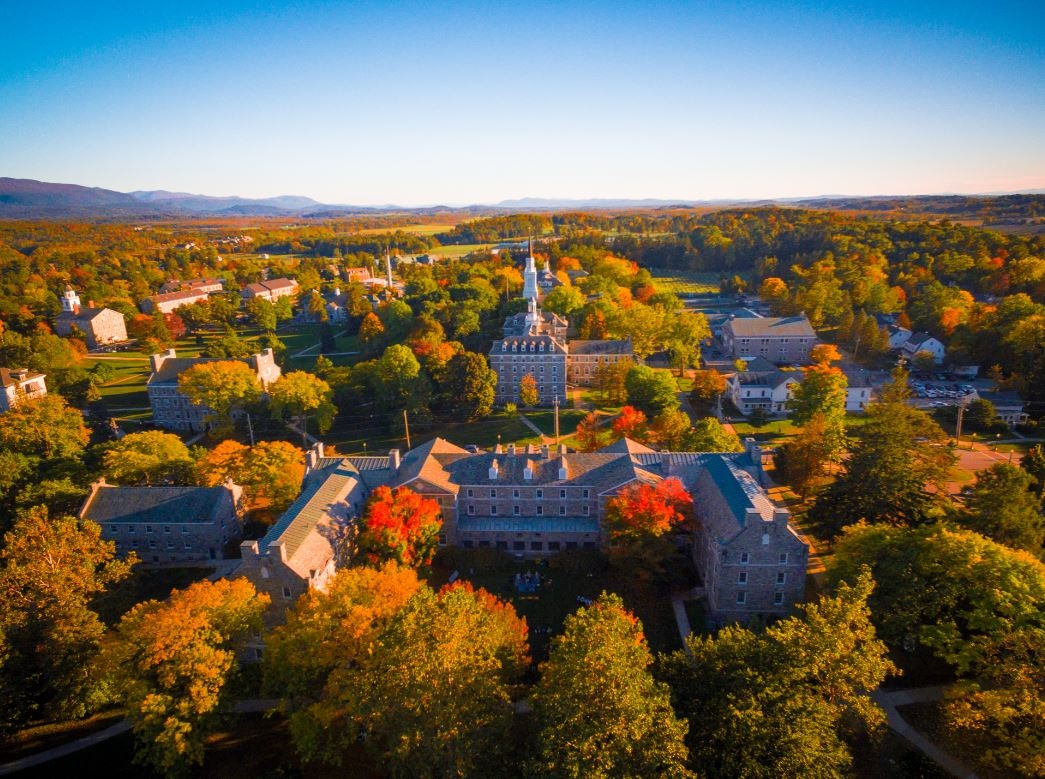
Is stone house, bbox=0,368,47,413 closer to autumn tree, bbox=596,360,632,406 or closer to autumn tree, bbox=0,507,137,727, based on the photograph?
autumn tree, bbox=0,507,137,727

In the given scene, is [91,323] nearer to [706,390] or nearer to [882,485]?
[706,390]

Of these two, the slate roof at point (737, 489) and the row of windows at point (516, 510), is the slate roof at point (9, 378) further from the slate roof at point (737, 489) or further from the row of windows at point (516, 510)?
the slate roof at point (737, 489)

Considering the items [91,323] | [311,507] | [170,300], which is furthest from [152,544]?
[170,300]

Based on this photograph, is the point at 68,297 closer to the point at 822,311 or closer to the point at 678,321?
the point at 678,321

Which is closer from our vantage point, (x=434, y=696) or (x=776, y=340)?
(x=434, y=696)

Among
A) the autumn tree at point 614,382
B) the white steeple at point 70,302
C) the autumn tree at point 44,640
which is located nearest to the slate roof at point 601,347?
the autumn tree at point 614,382

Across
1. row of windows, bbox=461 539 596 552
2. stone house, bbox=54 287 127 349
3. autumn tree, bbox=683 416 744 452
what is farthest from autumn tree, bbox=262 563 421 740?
stone house, bbox=54 287 127 349
